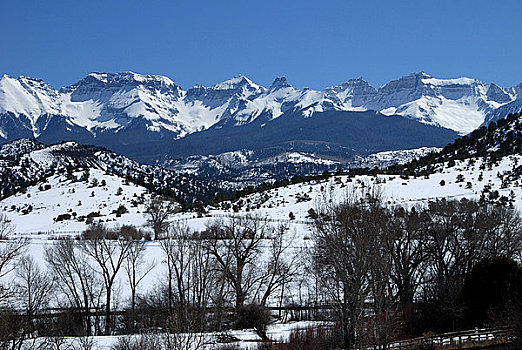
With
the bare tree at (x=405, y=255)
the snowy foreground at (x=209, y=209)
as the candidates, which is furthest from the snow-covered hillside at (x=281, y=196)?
the bare tree at (x=405, y=255)

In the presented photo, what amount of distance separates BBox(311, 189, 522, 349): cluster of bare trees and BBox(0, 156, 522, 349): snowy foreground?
13693 millimetres

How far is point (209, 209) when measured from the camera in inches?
3617

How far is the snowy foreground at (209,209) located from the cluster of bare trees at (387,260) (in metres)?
13.7

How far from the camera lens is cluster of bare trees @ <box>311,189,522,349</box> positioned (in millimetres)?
25781

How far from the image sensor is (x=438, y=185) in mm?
84062

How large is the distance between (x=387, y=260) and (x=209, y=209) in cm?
6030

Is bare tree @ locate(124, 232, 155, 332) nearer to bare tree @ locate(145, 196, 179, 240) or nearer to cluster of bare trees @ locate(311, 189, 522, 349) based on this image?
bare tree @ locate(145, 196, 179, 240)

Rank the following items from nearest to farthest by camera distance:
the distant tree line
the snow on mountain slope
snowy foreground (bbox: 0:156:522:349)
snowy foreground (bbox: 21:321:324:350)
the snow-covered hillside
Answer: the distant tree line, snowy foreground (bbox: 21:321:324:350), snowy foreground (bbox: 0:156:522:349), the snow-covered hillside, the snow on mountain slope

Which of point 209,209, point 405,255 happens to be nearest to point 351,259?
point 405,255

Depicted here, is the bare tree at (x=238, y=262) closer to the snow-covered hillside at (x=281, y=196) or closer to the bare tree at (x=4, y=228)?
the snow-covered hillside at (x=281, y=196)

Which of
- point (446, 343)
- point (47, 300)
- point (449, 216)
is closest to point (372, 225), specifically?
point (446, 343)

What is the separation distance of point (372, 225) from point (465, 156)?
87.6 meters

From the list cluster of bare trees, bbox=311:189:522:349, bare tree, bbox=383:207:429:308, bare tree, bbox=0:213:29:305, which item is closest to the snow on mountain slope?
bare tree, bbox=0:213:29:305

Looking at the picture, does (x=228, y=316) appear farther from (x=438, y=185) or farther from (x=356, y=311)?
(x=438, y=185)
